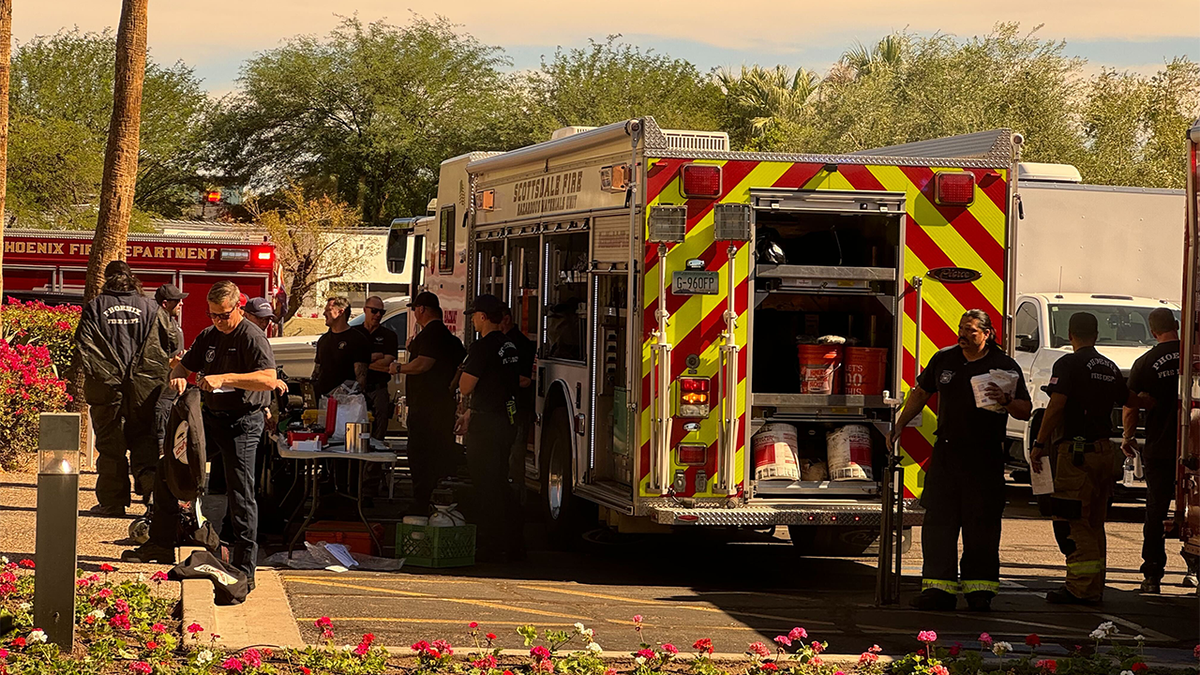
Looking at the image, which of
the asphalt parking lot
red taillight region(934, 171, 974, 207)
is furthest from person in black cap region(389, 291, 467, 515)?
red taillight region(934, 171, 974, 207)

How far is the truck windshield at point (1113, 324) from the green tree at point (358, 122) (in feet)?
120

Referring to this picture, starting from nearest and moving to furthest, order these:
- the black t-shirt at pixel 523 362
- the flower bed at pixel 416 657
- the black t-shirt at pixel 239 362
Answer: the flower bed at pixel 416 657 → the black t-shirt at pixel 239 362 → the black t-shirt at pixel 523 362

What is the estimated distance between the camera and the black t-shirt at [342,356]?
12.8 meters

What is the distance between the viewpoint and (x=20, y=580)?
25.1ft

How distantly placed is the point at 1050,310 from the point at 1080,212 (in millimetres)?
1267

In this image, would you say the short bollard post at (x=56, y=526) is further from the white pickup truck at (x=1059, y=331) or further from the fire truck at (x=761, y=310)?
the white pickup truck at (x=1059, y=331)

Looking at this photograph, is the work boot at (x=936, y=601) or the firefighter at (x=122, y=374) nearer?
the work boot at (x=936, y=601)

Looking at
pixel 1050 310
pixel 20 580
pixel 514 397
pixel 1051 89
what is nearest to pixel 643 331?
pixel 514 397

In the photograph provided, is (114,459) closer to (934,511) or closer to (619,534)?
(619,534)

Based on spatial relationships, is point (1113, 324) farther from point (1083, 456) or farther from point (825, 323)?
point (1083, 456)

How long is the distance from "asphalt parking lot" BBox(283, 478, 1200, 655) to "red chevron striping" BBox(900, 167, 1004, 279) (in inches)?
82.0

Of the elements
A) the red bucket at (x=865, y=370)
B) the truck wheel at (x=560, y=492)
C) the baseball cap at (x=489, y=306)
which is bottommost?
the truck wheel at (x=560, y=492)

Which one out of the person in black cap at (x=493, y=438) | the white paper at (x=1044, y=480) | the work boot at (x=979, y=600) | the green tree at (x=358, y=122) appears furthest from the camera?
the green tree at (x=358, y=122)

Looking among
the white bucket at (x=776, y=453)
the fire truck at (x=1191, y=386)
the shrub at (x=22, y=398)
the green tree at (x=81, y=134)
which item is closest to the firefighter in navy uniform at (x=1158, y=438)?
the fire truck at (x=1191, y=386)
